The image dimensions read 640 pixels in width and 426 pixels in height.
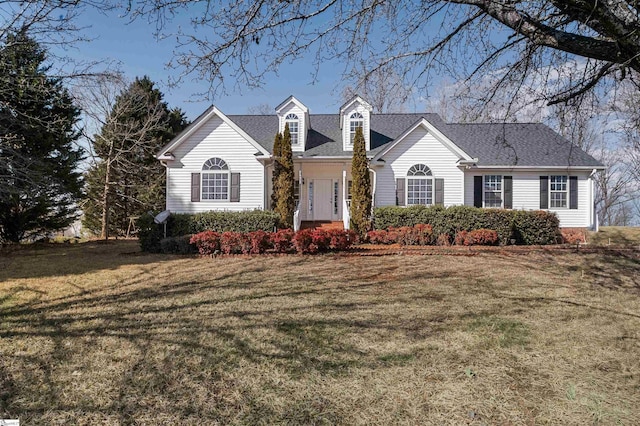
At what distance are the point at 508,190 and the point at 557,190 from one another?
2.39 metres

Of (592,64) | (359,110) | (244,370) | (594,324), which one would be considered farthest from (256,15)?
(359,110)

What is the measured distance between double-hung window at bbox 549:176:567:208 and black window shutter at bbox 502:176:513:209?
74.0 inches

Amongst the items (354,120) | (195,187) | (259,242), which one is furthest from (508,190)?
(195,187)

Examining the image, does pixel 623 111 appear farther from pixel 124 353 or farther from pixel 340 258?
pixel 124 353

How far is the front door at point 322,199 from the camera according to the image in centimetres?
1706

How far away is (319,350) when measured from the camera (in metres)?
3.89

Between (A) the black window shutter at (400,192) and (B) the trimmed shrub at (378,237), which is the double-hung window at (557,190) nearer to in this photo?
(A) the black window shutter at (400,192)

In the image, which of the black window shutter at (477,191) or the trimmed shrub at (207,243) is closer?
the trimmed shrub at (207,243)

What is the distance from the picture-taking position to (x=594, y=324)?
479 cm

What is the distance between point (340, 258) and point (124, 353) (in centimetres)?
654

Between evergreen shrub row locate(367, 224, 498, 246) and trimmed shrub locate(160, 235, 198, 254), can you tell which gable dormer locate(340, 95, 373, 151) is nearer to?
evergreen shrub row locate(367, 224, 498, 246)

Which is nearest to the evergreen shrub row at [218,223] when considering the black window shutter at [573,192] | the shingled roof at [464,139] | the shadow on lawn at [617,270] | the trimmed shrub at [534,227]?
the shingled roof at [464,139]

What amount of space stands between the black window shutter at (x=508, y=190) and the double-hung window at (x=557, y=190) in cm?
188

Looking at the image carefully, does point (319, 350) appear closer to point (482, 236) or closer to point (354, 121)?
point (482, 236)
